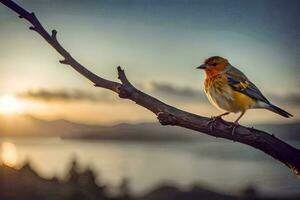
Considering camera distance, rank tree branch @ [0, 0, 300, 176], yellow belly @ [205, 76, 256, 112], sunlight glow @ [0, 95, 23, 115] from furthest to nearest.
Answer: sunlight glow @ [0, 95, 23, 115]
yellow belly @ [205, 76, 256, 112]
tree branch @ [0, 0, 300, 176]

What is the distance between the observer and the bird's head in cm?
188

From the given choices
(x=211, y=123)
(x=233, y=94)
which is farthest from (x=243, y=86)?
(x=211, y=123)

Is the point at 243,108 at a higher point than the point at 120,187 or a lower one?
higher

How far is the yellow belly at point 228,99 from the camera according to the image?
1819mm

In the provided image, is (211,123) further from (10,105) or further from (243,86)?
(10,105)

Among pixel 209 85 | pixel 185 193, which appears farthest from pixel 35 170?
pixel 209 85

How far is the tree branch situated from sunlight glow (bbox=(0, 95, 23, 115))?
2.00 ft

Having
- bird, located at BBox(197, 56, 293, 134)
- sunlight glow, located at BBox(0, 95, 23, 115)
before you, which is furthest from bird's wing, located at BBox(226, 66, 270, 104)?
sunlight glow, located at BBox(0, 95, 23, 115)

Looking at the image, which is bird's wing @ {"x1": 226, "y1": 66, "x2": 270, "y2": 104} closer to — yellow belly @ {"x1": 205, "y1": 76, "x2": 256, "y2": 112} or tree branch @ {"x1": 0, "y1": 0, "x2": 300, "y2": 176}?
yellow belly @ {"x1": 205, "y1": 76, "x2": 256, "y2": 112}

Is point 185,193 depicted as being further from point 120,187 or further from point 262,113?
point 262,113

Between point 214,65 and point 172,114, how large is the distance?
1.28ft

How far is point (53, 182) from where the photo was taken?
7.19ft

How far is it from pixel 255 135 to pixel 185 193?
0.69 m

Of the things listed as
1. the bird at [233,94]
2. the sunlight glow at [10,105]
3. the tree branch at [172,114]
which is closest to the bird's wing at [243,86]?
the bird at [233,94]
